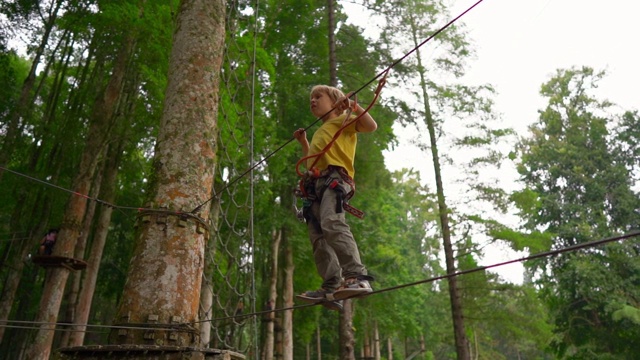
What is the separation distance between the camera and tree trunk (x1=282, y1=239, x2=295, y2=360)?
1151 centimetres

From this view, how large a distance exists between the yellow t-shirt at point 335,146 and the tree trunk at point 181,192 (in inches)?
30.9

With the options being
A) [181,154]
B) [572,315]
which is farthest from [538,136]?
[181,154]

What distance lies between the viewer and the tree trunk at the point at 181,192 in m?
2.43

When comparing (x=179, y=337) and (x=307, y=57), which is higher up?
(x=307, y=57)

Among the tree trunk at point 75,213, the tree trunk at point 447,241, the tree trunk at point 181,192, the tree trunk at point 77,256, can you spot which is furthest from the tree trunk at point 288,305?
the tree trunk at point 181,192

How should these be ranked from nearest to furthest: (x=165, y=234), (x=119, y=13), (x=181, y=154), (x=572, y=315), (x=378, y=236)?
(x=165, y=234) → (x=181, y=154) → (x=119, y=13) → (x=378, y=236) → (x=572, y=315)

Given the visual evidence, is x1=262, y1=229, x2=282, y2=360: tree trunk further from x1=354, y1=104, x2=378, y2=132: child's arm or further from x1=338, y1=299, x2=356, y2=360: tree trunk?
x1=354, y1=104, x2=378, y2=132: child's arm

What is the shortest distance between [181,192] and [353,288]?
48.6 inches

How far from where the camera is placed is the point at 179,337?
7.77 feet

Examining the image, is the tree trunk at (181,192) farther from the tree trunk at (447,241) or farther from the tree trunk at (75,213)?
the tree trunk at (447,241)

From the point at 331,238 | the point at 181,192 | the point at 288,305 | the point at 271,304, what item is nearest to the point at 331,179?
the point at 331,238

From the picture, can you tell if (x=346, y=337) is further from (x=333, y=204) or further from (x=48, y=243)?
(x=333, y=204)

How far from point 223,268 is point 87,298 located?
492 centimetres

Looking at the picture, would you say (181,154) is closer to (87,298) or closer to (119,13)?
(119,13)
